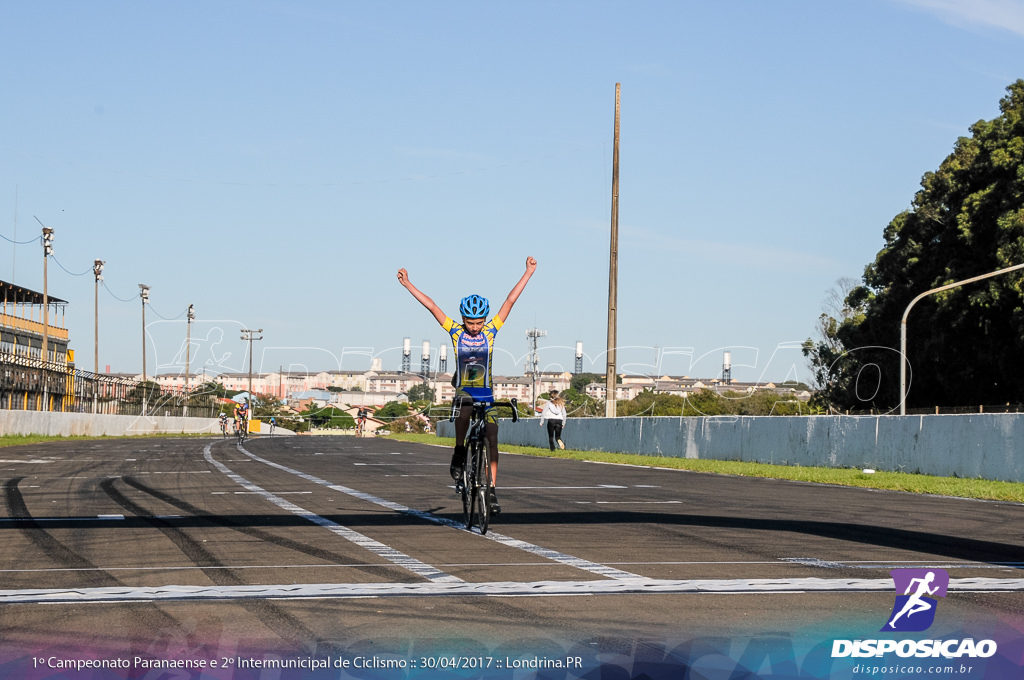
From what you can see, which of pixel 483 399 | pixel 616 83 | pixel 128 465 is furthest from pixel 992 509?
pixel 616 83

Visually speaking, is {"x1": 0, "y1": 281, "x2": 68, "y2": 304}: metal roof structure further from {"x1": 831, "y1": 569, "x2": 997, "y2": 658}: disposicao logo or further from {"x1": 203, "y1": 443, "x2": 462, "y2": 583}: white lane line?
{"x1": 831, "y1": 569, "x2": 997, "y2": 658}: disposicao logo

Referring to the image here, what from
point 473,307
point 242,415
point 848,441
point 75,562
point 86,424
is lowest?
point 86,424

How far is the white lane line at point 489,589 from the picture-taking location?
630 centimetres

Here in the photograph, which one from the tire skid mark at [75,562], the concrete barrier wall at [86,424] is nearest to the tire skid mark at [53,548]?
the tire skid mark at [75,562]

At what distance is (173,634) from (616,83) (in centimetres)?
3656

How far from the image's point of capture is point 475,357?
32.2 feet

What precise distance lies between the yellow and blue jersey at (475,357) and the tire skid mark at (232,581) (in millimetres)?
2483

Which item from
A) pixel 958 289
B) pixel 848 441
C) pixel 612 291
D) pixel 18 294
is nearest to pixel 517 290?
pixel 848 441

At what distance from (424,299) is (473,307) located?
523mm

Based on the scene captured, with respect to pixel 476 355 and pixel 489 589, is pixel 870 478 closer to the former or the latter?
pixel 476 355

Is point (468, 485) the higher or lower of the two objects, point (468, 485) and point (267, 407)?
the higher

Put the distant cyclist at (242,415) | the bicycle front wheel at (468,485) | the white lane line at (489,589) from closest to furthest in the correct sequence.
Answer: the white lane line at (489,589)
the bicycle front wheel at (468,485)
the distant cyclist at (242,415)

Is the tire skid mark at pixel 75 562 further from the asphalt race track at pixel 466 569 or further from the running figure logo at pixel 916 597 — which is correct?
the running figure logo at pixel 916 597

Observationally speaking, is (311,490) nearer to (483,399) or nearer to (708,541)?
(483,399)
